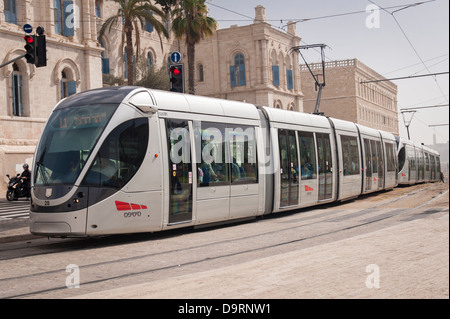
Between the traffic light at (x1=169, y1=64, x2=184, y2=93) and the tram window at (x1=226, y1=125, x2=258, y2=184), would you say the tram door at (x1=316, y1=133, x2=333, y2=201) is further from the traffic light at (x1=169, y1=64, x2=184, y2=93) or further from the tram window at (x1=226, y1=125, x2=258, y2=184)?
the traffic light at (x1=169, y1=64, x2=184, y2=93)

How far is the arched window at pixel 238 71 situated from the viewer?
5097 centimetres

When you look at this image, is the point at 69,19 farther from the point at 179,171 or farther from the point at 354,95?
the point at 354,95

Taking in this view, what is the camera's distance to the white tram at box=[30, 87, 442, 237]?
1008 centimetres

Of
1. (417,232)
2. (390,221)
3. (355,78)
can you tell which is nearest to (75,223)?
(417,232)

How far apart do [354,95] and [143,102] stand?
172ft

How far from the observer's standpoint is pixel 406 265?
638 cm

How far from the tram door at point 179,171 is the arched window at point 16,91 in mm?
20420

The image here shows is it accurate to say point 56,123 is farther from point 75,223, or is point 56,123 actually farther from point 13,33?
point 13,33

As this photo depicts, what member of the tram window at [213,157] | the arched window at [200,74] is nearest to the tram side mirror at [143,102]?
→ the tram window at [213,157]

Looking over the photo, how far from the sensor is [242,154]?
521 inches

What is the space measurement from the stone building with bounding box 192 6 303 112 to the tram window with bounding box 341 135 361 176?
29144mm

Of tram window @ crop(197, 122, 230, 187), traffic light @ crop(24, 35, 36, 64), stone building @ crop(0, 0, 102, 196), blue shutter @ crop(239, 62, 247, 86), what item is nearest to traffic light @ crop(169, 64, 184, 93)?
tram window @ crop(197, 122, 230, 187)
